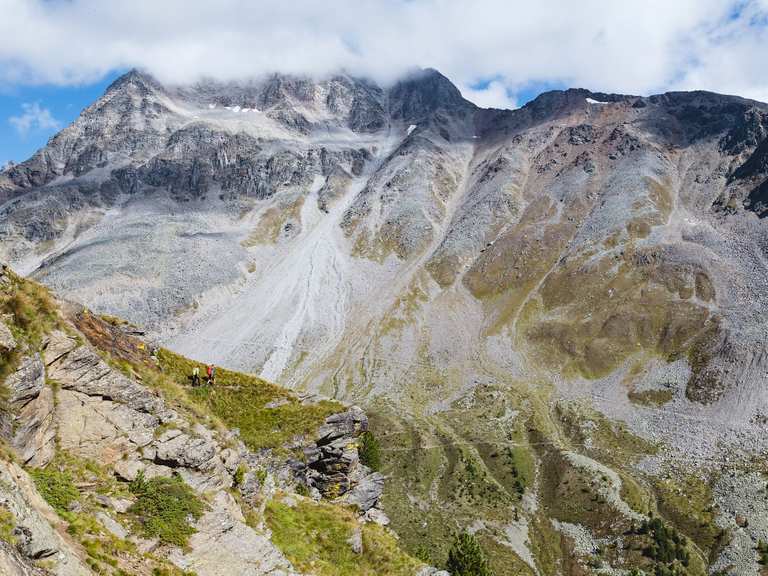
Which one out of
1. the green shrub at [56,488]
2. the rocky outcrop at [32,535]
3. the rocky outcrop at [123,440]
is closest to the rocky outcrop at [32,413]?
the rocky outcrop at [123,440]

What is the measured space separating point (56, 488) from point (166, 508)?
317 cm

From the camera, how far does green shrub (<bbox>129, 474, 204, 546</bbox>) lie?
15.0 meters

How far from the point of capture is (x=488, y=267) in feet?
529

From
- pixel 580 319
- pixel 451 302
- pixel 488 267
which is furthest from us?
pixel 488 267

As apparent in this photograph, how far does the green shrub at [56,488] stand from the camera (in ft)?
43.9

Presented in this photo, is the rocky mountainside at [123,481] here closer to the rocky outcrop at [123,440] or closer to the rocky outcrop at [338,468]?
the rocky outcrop at [123,440]

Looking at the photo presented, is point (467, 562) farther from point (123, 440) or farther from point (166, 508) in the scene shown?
point (123, 440)

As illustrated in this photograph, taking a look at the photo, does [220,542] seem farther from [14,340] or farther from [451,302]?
[451,302]

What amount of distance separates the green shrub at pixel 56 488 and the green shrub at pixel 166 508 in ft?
6.18

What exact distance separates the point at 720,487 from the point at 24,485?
259 ft

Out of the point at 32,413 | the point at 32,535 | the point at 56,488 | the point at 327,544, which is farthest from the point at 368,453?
the point at 32,535

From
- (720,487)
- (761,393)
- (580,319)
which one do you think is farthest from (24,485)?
(580,319)

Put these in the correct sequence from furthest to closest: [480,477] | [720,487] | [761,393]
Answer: [761,393], [480,477], [720,487]

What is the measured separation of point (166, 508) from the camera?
15.8m
